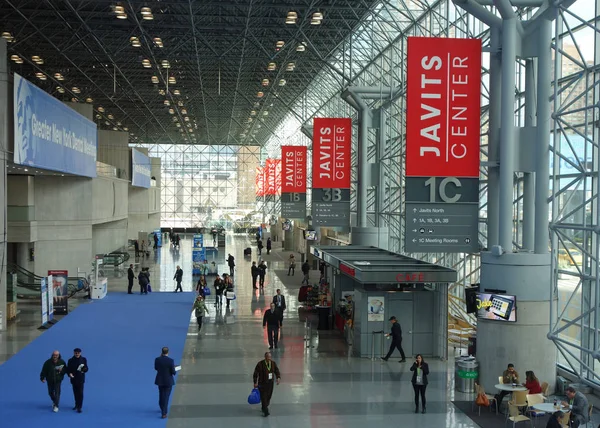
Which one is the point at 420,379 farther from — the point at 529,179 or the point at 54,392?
the point at 54,392

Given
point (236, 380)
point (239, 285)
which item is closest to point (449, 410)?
point (236, 380)

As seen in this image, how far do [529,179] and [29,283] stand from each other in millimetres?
22693

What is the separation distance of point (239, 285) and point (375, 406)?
21327 mm

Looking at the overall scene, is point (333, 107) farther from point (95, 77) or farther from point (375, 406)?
point (375, 406)

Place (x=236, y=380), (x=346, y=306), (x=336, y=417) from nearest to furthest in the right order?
(x=336, y=417) → (x=236, y=380) → (x=346, y=306)

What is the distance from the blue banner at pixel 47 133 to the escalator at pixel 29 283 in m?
4.82

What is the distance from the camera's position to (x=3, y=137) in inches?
824

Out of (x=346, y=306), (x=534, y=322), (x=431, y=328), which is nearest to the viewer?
(x=534, y=322)

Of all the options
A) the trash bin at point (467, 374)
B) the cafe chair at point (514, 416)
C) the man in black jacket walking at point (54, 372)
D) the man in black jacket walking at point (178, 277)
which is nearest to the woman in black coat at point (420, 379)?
the cafe chair at point (514, 416)

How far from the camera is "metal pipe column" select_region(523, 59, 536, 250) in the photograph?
47.6 feet

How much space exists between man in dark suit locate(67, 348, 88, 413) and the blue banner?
10.3 m

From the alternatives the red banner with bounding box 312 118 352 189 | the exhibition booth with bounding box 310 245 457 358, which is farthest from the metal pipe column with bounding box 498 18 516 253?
the red banner with bounding box 312 118 352 189

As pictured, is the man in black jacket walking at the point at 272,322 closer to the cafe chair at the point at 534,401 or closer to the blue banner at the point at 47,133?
the cafe chair at the point at 534,401

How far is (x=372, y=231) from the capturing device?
28500mm
